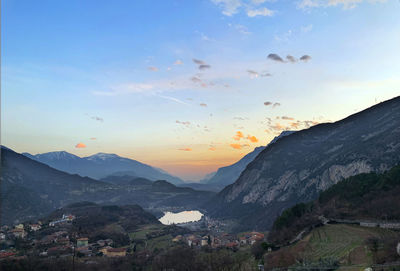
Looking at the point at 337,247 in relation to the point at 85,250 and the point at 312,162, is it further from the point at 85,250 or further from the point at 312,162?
the point at 312,162

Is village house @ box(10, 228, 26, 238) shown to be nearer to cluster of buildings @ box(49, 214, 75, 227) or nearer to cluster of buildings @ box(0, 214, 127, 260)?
cluster of buildings @ box(0, 214, 127, 260)

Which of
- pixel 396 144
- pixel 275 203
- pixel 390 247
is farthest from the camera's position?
pixel 275 203

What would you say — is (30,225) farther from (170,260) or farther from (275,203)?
(275,203)

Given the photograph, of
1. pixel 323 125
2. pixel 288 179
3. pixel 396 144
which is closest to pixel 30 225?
pixel 288 179

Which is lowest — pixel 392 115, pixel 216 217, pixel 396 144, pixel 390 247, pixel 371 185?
pixel 216 217

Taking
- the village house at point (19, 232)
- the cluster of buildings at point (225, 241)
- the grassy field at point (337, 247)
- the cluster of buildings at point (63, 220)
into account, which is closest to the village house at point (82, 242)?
the village house at point (19, 232)

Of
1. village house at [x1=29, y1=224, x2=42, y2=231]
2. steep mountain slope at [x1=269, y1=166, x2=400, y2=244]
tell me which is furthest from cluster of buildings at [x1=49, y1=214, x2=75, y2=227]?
steep mountain slope at [x1=269, y1=166, x2=400, y2=244]

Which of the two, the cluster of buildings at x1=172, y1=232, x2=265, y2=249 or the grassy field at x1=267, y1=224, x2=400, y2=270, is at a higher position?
the grassy field at x1=267, y1=224, x2=400, y2=270
